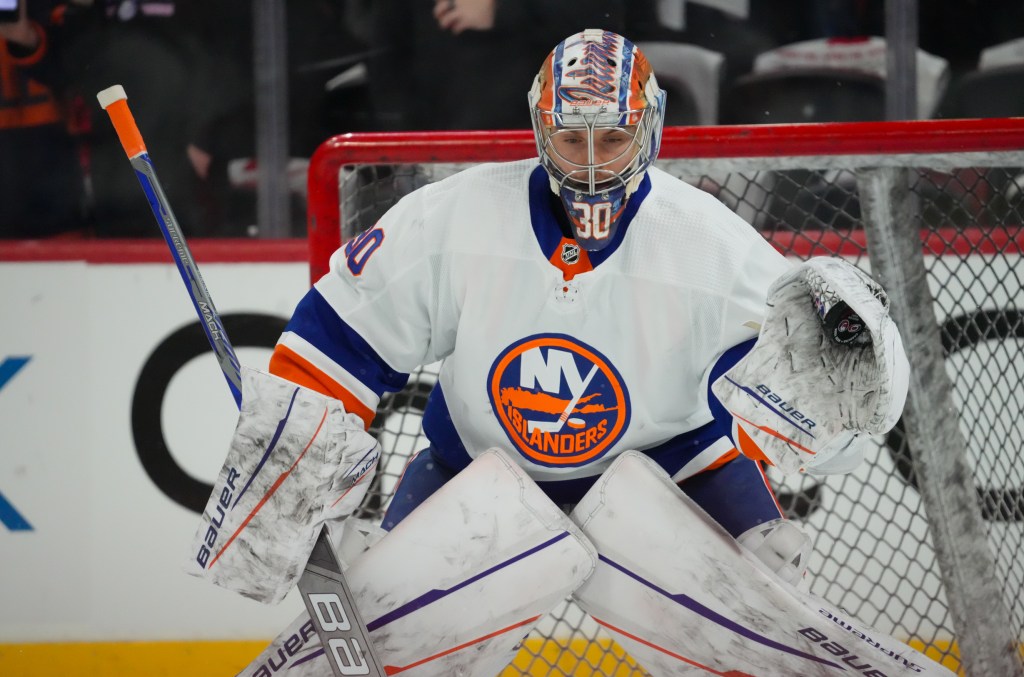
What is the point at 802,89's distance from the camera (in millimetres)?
2748

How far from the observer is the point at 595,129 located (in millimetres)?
1396

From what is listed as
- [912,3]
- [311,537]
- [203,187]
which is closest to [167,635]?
[203,187]

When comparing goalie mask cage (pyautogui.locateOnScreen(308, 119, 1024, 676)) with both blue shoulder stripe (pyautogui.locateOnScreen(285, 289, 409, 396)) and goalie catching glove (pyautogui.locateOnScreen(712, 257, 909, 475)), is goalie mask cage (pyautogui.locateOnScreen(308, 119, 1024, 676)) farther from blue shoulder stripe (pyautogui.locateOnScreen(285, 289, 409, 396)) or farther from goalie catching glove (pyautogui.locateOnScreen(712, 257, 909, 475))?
goalie catching glove (pyautogui.locateOnScreen(712, 257, 909, 475))

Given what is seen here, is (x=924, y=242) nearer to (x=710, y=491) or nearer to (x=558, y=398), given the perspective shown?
(x=710, y=491)

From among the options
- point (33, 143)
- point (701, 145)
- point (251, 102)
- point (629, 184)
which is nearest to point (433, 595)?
point (629, 184)

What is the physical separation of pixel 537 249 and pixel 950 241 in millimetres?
961

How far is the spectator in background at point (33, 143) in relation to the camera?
263 cm

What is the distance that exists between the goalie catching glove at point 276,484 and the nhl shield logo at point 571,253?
343 millimetres

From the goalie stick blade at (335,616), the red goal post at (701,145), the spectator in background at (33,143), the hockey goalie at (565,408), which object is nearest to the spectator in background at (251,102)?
the spectator in background at (33,143)

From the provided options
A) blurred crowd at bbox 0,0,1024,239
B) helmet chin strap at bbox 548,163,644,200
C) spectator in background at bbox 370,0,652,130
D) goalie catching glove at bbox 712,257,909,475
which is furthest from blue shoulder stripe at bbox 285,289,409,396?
spectator in background at bbox 370,0,652,130

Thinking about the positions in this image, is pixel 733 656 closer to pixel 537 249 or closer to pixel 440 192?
pixel 537 249

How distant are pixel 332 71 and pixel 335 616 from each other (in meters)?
1.63

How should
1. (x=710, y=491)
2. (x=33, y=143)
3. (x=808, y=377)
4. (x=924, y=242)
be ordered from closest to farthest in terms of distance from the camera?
(x=808, y=377) → (x=710, y=491) → (x=924, y=242) → (x=33, y=143)

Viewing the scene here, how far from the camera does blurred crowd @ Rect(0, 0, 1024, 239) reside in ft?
8.70
